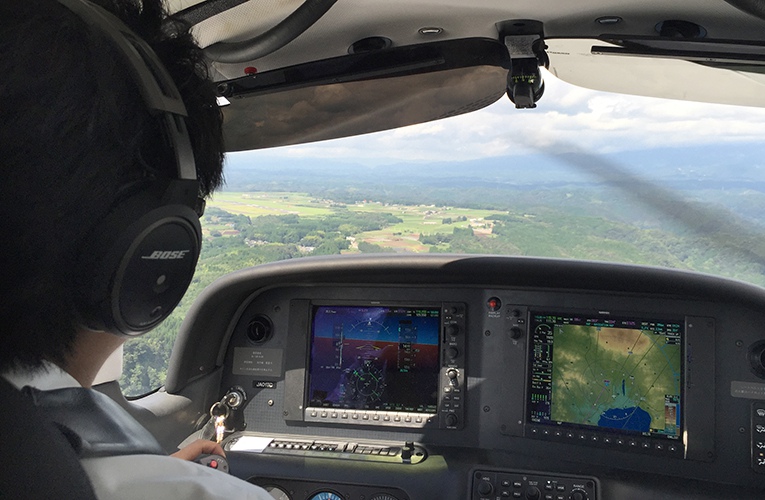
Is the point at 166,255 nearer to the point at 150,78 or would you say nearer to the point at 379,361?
the point at 150,78

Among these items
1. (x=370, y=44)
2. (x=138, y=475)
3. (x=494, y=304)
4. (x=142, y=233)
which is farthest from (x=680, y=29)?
(x=138, y=475)

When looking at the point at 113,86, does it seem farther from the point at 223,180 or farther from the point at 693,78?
the point at 693,78

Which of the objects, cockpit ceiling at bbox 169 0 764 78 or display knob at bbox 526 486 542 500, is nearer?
cockpit ceiling at bbox 169 0 764 78

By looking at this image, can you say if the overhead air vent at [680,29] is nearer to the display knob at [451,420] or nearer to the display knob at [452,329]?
the display knob at [452,329]

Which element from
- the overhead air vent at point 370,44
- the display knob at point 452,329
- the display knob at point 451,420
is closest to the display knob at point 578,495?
the display knob at point 451,420

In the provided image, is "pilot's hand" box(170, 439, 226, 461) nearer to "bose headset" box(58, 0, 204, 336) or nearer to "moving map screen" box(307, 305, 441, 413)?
"bose headset" box(58, 0, 204, 336)

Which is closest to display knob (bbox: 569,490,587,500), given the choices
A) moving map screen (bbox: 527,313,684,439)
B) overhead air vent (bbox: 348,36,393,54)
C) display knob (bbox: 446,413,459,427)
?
moving map screen (bbox: 527,313,684,439)
